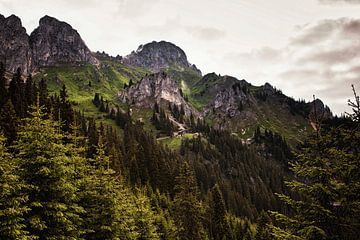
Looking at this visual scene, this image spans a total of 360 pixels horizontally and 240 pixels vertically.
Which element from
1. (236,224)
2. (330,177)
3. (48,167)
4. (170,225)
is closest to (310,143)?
(330,177)

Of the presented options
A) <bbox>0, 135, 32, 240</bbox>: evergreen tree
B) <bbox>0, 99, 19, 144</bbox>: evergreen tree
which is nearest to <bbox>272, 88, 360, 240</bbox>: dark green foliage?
<bbox>0, 135, 32, 240</bbox>: evergreen tree

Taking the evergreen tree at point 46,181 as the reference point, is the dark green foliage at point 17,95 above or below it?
above

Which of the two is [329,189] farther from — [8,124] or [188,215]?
[188,215]

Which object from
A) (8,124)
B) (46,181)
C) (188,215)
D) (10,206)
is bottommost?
(188,215)

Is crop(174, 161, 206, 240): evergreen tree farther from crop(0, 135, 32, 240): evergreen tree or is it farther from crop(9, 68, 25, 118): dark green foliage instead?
crop(0, 135, 32, 240): evergreen tree

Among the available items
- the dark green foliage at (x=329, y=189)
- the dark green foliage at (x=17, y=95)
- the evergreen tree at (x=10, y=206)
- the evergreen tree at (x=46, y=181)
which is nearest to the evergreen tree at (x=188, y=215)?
the dark green foliage at (x=17, y=95)

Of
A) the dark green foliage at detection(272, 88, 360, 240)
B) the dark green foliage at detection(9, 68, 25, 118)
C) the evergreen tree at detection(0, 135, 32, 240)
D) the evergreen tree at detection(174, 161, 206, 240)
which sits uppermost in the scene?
the dark green foliage at detection(9, 68, 25, 118)

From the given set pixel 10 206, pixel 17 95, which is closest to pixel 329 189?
pixel 10 206

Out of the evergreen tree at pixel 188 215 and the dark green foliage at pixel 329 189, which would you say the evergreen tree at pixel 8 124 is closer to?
the evergreen tree at pixel 188 215

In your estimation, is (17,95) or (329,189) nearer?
(329,189)

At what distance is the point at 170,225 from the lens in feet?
233

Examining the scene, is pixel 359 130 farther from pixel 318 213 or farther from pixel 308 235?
pixel 308 235

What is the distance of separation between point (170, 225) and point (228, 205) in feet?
307

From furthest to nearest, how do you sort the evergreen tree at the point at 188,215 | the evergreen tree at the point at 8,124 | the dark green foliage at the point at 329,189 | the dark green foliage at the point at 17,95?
1. the dark green foliage at the point at 17,95
2. the evergreen tree at the point at 188,215
3. the evergreen tree at the point at 8,124
4. the dark green foliage at the point at 329,189
